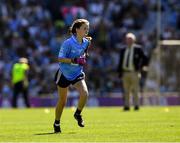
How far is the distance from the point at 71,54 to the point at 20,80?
59.9 ft

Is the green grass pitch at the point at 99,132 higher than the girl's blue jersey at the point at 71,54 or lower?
lower

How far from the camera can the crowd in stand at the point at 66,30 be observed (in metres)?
37.7

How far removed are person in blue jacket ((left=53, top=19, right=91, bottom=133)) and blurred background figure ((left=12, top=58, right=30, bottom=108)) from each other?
1771 cm

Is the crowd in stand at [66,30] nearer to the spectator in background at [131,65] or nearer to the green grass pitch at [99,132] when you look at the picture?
the spectator in background at [131,65]

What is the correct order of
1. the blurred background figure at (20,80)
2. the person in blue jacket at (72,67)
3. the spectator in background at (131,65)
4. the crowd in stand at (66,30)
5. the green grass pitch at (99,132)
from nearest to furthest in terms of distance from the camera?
the green grass pitch at (99,132)
the person in blue jacket at (72,67)
the spectator in background at (131,65)
the blurred background figure at (20,80)
the crowd in stand at (66,30)

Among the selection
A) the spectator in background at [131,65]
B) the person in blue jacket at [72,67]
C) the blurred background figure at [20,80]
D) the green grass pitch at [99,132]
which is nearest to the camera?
the green grass pitch at [99,132]

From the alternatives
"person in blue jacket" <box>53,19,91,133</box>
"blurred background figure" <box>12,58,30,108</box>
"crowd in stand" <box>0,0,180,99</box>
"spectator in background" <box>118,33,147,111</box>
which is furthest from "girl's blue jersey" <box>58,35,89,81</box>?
"crowd in stand" <box>0,0,180,99</box>

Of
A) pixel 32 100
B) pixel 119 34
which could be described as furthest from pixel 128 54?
pixel 119 34

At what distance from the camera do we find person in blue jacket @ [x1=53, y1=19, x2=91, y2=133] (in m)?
16.8

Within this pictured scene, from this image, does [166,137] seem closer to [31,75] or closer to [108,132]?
[108,132]

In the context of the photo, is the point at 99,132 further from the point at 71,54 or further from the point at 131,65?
the point at 131,65

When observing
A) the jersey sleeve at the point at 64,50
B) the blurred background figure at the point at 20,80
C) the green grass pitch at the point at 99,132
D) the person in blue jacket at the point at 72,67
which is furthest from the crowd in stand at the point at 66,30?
the jersey sleeve at the point at 64,50

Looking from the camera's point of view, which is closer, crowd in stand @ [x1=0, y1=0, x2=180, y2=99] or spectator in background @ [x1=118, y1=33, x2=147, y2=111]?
spectator in background @ [x1=118, y1=33, x2=147, y2=111]

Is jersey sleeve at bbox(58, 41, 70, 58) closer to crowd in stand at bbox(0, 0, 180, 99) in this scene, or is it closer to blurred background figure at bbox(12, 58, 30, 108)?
blurred background figure at bbox(12, 58, 30, 108)
